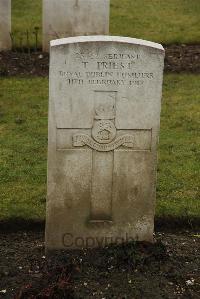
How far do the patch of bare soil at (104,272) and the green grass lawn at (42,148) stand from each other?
0.76m

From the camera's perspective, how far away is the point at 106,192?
5.73 meters

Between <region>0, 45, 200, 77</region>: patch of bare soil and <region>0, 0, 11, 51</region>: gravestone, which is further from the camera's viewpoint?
<region>0, 0, 11, 51</region>: gravestone

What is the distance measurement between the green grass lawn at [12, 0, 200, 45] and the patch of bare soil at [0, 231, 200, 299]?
7802 mm

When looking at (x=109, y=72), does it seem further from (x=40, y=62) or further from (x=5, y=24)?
(x=5, y=24)

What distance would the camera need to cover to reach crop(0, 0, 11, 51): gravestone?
1193 cm

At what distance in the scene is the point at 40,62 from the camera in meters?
11.9

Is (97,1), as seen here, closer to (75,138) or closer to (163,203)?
(163,203)

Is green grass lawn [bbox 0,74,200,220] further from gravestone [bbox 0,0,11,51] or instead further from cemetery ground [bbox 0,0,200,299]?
gravestone [bbox 0,0,11,51]

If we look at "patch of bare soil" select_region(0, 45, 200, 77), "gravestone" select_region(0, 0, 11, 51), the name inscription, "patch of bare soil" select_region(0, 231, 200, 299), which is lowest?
"patch of bare soil" select_region(0, 231, 200, 299)

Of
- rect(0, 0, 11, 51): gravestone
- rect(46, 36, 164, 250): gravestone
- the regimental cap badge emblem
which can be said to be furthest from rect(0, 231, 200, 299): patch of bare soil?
rect(0, 0, 11, 51): gravestone

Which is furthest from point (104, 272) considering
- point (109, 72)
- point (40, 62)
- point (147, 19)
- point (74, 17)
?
point (147, 19)

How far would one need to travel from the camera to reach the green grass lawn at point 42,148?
22.3 feet

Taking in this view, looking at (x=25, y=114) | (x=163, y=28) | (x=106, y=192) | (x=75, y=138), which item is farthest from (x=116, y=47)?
(x=163, y=28)

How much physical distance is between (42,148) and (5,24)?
4632 millimetres
